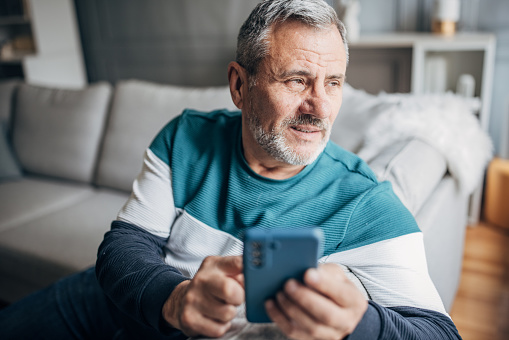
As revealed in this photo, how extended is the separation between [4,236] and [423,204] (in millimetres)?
1645

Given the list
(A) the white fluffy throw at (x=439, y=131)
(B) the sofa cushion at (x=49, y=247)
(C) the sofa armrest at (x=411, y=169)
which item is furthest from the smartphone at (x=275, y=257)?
(B) the sofa cushion at (x=49, y=247)

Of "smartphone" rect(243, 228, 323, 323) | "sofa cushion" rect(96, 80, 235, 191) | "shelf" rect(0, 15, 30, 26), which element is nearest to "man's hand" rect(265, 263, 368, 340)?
"smartphone" rect(243, 228, 323, 323)

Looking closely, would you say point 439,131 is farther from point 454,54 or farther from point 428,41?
point 454,54

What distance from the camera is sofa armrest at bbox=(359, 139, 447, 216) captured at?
1.14 metres

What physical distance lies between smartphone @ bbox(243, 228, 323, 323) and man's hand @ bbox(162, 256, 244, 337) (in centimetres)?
4

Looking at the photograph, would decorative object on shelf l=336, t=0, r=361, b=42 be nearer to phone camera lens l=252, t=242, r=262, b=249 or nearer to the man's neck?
the man's neck

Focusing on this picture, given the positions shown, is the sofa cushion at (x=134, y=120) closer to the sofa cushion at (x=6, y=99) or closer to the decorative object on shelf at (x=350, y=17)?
the sofa cushion at (x=6, y=99)

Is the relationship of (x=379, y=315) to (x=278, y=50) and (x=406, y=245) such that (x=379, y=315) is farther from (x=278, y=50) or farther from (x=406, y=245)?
(x=278, y=50)

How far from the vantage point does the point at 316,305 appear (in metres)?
0.54

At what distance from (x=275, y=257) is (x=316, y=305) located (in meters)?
0.08

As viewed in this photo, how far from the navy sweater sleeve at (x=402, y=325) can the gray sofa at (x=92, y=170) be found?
1.15 feet

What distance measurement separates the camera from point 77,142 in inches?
91.2

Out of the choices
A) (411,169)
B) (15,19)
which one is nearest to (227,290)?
(411,169)

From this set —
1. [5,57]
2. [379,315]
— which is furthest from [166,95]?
[5,57]
